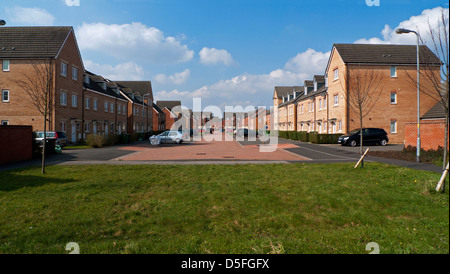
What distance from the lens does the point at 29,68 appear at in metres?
24.6

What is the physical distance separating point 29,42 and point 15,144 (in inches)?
739

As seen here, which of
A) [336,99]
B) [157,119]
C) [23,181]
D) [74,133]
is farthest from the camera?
[157,119]

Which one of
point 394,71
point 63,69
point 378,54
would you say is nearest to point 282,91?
point 378,54

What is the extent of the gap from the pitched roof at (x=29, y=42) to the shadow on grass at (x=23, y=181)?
70.9ft

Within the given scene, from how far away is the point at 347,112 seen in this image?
27359 mm

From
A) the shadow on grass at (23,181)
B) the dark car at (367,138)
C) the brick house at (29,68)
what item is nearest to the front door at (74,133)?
the brick house at (29,68)

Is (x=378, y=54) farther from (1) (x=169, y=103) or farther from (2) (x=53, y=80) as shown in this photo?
(1) (x=169, y=103)

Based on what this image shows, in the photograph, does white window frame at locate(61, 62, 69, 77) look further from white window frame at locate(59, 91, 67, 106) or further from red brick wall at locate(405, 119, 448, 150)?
red brick wall at locate(405, 119, 448, 150)

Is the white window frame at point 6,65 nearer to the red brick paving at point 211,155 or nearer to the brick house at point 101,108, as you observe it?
the brick house at point 101,108

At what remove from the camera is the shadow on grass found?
676 cm

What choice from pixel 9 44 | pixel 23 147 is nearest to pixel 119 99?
pixel 9 44

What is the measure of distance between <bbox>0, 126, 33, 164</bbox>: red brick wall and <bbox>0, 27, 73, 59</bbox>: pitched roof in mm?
14852

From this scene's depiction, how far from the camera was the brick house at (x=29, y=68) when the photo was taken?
80.7ft
